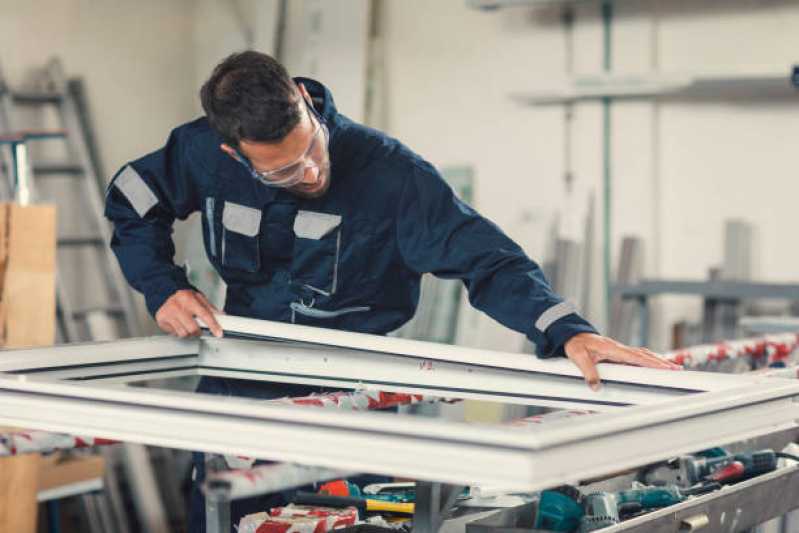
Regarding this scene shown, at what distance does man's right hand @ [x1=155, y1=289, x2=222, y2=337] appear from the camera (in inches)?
84.9

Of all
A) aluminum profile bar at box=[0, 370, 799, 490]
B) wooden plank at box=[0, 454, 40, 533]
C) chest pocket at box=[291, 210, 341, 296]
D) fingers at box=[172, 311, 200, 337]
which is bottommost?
wooden plank at box=[0, 454, 40, 533]

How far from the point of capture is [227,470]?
1.39 m

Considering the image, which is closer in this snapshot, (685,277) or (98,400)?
(98,400)

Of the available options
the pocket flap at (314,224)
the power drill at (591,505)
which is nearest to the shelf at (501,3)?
the pocket flap at (314,224)

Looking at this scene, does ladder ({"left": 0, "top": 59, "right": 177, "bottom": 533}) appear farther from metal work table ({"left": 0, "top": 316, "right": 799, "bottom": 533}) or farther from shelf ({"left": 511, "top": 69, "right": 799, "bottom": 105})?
metal work table ({"left": 0, "top": 316, "right": 799, "bottom": 533})

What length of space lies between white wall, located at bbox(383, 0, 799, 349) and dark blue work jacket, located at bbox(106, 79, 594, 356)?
2.37 meters

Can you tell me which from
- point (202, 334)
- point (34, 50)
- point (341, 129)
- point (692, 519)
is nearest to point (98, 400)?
point (202, 334)

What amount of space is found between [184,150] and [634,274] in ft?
8.34

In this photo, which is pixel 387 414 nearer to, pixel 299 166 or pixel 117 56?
pixel 299 166

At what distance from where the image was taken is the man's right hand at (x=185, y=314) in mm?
2156

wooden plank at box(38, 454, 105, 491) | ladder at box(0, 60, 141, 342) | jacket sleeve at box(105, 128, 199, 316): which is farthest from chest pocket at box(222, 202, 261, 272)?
ladder at box(0, 60, 141, 342)

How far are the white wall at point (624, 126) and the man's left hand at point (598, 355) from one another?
2.86 m

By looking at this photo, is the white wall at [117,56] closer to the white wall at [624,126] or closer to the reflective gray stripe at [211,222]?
the white wall at [624,126]

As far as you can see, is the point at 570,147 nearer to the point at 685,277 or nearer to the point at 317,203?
the point at 685,277
